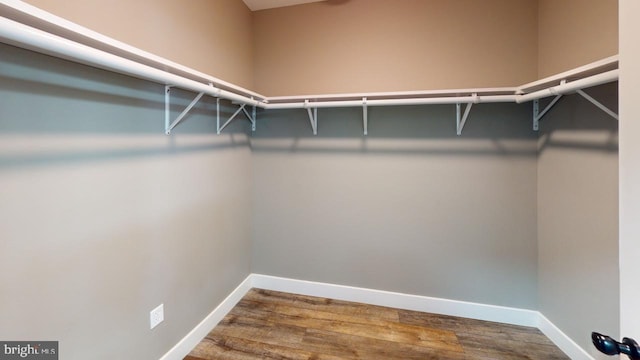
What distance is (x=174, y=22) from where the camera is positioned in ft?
5.48

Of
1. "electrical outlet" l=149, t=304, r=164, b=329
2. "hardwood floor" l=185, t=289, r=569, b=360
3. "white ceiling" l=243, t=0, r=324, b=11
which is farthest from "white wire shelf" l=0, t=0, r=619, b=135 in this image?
"hardwood floor" l=185, t=289, r=569, b=360

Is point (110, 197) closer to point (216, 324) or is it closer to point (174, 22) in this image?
point (174, 22)

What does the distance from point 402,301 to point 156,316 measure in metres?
1.81

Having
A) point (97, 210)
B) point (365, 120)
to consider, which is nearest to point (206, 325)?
point (97, 210)

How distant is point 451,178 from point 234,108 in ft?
5.98

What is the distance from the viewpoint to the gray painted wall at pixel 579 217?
1.50m

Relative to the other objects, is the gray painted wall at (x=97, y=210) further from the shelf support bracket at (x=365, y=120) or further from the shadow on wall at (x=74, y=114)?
the shelf support bracket at (x=365, y=120)

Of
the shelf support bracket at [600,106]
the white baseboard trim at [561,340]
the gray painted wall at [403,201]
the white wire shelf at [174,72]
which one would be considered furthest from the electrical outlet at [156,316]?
the shelf support bracket at [600,106]

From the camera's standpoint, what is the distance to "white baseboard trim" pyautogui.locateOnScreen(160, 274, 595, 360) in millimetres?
1853

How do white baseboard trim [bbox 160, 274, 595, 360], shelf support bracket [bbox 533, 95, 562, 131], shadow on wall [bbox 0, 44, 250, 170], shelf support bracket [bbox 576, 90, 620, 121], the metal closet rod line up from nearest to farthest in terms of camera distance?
the metal closet rod, shadow on wall [bbox 0, 44, 250, 170], shelf support bracket [bbox 576, 90, 620, 121], white baseboard trim [bbox 160, 274, 595, 360], shelf support bracket [bbox 533, 95, 562, 131]

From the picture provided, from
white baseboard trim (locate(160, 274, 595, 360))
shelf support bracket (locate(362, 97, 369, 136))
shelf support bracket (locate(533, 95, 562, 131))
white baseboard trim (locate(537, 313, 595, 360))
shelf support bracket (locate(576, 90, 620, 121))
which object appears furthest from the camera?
shelf support bracket (locate(362, 97, 369, 136))

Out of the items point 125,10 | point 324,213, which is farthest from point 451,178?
point 125,10

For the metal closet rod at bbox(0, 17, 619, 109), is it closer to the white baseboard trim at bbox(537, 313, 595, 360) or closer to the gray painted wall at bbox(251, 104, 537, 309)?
the gray painted wall at bbox(251, 104, 537, 309)

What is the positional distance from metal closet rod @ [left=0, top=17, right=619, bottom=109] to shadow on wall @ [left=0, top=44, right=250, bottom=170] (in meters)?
0.06
